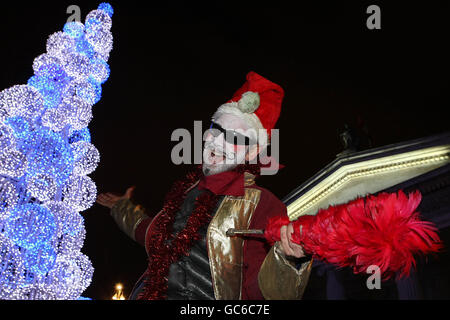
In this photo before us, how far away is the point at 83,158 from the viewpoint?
460 centimetres

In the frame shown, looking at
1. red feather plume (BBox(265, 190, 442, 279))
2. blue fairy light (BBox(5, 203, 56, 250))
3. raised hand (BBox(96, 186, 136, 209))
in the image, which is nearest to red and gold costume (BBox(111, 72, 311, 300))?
red feather plume (BBox(265, 190, 442, 279))

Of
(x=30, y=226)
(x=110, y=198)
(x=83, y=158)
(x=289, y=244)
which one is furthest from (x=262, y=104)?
(x=30, y=226)

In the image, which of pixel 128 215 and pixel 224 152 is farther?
pixel 128 215

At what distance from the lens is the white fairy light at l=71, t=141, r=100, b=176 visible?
15.0 ft

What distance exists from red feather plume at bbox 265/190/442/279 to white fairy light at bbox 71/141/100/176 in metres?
3.63

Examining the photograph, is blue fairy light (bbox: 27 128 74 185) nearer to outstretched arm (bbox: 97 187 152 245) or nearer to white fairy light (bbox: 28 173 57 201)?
white fairy light (bbox: 28 173 57 201)

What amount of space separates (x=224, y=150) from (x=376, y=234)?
1563 millimetres

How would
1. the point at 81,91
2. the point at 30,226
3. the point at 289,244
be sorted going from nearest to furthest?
the point at 289,244
the point at 30,226
the point at 81,91

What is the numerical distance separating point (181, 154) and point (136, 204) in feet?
2.19

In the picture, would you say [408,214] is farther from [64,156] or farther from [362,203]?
[64,156]

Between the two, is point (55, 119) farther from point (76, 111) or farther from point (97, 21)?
point (97, 21)

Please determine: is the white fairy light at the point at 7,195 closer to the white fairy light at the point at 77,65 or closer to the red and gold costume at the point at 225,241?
the white fairy light at the point at 77,65

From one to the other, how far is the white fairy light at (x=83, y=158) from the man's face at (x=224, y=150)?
2308 mm

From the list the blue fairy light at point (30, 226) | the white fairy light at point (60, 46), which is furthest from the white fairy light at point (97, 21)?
the blue fairy light at point (30, 226)
